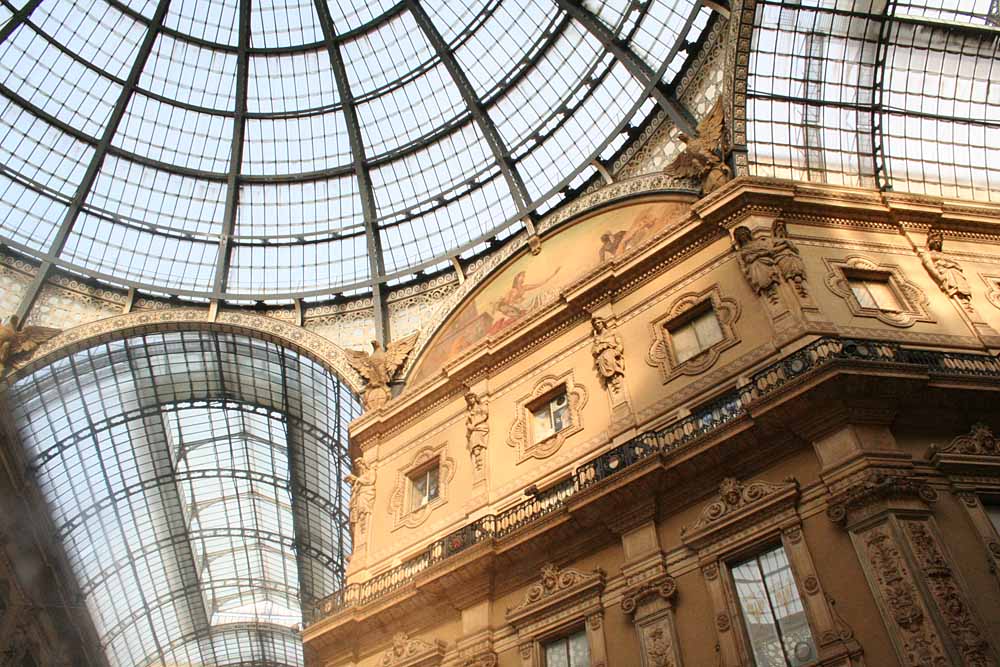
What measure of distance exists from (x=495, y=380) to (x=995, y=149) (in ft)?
56.7

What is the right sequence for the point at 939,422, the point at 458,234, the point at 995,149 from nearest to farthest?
the point at 939,422
the point at 995,149
the point at 458,234

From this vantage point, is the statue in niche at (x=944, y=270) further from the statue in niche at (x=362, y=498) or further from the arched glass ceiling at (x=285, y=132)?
the statue in niche at (x=362, y=498)

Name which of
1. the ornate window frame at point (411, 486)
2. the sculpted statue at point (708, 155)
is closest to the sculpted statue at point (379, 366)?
the ornate window frame at point (411, 486)

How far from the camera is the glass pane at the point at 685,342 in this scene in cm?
1955

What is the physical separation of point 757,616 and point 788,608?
22.7 inches

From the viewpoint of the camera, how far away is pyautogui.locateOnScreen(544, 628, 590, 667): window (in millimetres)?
16344

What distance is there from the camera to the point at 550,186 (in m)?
29.3

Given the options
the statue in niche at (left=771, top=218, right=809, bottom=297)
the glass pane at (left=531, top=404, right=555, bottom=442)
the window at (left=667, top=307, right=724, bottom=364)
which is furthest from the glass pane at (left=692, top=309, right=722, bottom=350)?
Result: the glass pane at (left=531, top=404, right=555, bottom=442)

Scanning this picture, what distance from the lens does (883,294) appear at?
19.5 m

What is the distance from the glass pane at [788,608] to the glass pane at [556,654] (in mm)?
4500

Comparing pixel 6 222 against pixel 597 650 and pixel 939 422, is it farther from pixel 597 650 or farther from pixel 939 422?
pixel 939 422

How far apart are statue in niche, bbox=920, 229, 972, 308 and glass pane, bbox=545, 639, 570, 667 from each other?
1229cm

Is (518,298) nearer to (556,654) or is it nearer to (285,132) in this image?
(556,654)

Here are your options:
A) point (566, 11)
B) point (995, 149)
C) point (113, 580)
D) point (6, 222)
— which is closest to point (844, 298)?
point (995, 149)
